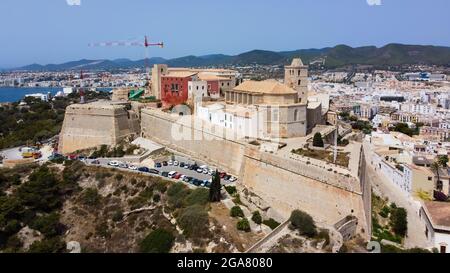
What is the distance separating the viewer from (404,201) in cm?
1902

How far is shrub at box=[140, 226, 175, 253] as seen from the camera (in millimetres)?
14012

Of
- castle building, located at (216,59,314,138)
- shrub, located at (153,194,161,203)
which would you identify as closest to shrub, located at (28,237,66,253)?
shrub, located at (153,194,161,203)

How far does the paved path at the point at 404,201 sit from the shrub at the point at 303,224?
4.92 meters

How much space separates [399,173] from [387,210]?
11.2 feet

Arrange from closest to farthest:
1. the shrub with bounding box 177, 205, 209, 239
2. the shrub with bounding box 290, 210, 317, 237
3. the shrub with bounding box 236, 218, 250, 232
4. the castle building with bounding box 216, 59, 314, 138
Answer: the shrub with bounding box 290, 210, 317, 237 → the shrub with bounding box 236, 218, 250, 232 → the shrub with bounding box 177, 205, 209, 239 → the castle building with bounding box 216, 59, 314, 138

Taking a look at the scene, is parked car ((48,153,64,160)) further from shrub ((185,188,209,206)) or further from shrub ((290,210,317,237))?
shrub ((290,210,317,237))

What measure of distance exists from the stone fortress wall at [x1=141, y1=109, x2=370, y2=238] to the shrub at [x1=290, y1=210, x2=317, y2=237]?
1088 mm

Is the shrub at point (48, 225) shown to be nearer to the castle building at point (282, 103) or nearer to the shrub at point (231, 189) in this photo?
the shrub at point (231, 189)

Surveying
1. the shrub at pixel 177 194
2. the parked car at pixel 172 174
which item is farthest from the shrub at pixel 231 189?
the parked car at pixel 172 174

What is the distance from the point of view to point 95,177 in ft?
65.5

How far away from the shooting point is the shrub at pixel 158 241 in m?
14.0

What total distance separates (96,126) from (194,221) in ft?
42.6

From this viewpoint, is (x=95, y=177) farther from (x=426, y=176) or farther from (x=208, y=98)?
(x=426, y=176)

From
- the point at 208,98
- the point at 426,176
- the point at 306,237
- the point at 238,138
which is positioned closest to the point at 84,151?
the point at 208,98
